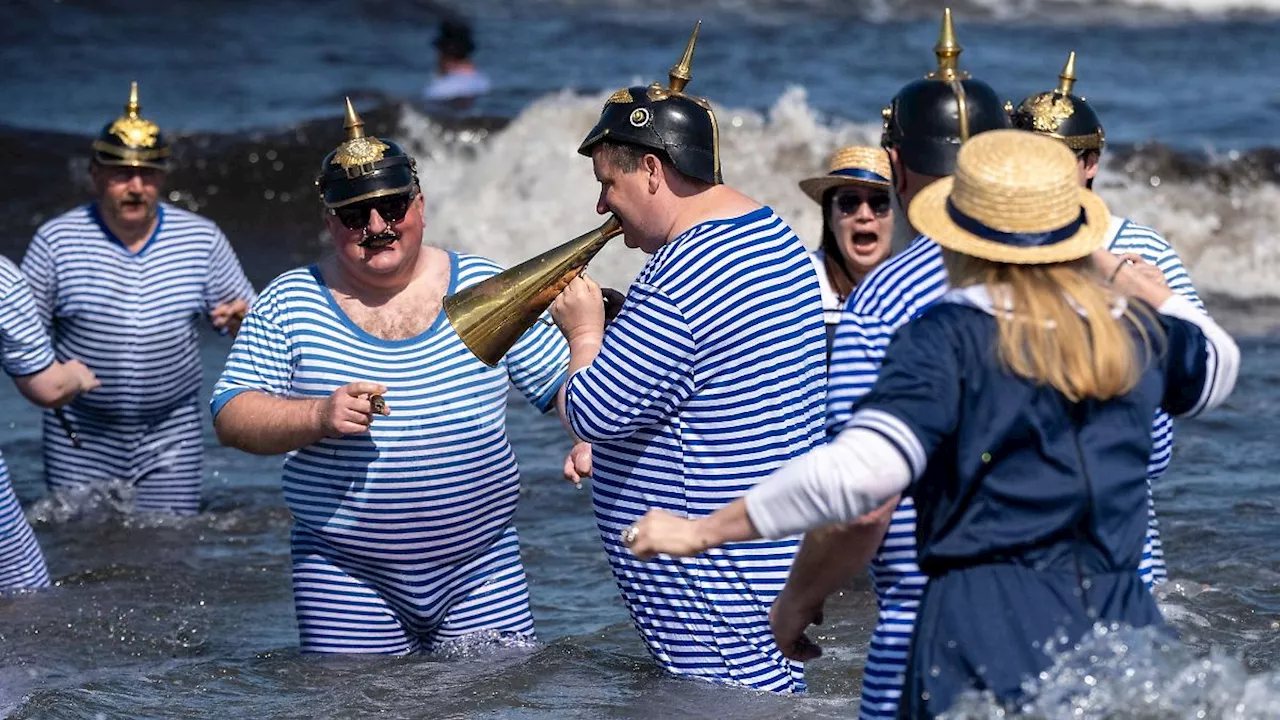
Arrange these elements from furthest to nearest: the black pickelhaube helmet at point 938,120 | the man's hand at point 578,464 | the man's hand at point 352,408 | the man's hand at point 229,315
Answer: the man's hand at point 229,315 → the man's hand at point 578,464 → the man's hand at point 352,408 → the black pickelhaube helmet at point 938,120

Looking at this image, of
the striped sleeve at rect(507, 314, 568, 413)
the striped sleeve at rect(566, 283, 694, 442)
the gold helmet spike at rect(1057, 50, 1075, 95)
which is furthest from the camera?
the gold helmet spike at rect(1057, 50, 1075, 95)

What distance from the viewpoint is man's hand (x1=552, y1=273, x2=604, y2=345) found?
429cm

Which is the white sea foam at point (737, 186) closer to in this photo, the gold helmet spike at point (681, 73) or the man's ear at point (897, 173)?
the gold helmet spike at point (681, 73)

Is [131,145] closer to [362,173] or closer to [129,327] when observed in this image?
[129,327]

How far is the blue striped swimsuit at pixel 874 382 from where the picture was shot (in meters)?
3.17

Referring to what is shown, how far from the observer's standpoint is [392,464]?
4.84m

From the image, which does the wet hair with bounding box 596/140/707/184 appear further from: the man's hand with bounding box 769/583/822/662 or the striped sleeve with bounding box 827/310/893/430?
the man's hand with bounding box 769/583/822/662

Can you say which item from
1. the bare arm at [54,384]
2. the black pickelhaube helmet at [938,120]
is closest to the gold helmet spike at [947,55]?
the black pickelhaube helmet at [938,120]

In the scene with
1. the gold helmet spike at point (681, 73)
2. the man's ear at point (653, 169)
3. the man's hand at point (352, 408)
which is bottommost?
the man's hand at point (352, 408)

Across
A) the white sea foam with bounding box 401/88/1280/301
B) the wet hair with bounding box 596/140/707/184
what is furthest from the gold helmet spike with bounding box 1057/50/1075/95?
the white sea foam with bounding box 401/88/1280/301

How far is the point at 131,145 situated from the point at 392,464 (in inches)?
127

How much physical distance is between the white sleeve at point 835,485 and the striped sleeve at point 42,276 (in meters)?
5.33

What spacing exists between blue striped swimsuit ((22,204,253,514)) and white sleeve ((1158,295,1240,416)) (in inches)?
202

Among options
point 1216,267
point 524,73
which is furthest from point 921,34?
point 1216,267
